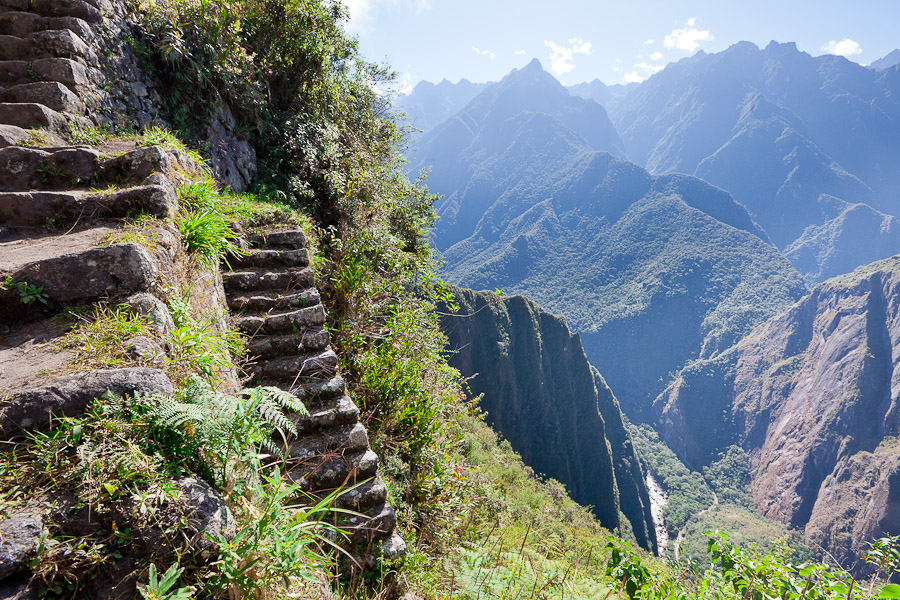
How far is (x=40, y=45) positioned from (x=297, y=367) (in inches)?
210

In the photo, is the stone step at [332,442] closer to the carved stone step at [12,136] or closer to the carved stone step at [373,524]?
the carved stone step at [373,524]

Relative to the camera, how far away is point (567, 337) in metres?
64.4

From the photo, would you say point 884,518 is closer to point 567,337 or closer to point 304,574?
point 567,337

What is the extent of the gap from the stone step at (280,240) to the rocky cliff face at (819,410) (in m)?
76.7

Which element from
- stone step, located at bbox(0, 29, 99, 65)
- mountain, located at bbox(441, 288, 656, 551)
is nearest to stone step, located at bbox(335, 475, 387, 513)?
stone step, located at bbox(0, 29, 99, 65)

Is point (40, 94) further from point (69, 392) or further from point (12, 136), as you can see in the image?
point (69, 392)

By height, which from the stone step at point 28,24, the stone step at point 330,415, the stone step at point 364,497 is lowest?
the stone step at point 364,497

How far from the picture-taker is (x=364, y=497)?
311 centimetres

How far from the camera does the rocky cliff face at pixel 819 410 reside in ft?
201

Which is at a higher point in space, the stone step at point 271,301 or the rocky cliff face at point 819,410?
the stone step at point 271,301

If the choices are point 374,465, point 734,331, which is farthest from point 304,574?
point 734,331

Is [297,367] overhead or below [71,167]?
below

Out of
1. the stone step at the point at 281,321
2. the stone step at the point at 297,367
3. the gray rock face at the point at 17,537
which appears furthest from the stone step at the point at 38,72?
the gray rock face at the point at 17,537

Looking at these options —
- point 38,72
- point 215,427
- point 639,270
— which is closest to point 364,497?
point 215,427
